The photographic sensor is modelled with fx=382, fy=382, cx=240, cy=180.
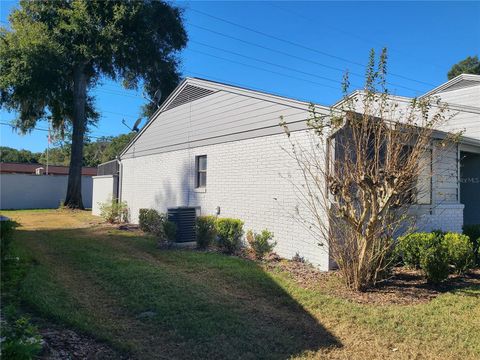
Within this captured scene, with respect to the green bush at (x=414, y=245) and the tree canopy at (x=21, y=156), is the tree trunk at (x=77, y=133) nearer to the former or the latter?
the green bush at (x=414, y=245)

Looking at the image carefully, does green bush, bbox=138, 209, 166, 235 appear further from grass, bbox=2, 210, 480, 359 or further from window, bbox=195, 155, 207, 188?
grass, bbox=2, 210, 480, 359

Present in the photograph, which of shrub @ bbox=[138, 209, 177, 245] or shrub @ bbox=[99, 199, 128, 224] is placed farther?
shrub @ bbox=[99, 199, 128, 224]

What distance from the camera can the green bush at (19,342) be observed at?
245 cm

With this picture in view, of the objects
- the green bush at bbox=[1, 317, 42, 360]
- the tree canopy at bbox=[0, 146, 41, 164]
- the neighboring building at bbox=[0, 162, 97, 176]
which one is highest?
the tree canopy at bbox=[0, 146, 41, 164]

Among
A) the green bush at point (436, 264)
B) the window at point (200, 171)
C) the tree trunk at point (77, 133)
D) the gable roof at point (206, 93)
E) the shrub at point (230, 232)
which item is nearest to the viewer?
the green bush at point (436, 264)

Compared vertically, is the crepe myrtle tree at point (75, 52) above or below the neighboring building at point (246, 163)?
above

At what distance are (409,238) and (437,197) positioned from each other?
122 inches

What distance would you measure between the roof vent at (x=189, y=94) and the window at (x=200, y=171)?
1905 millimetres

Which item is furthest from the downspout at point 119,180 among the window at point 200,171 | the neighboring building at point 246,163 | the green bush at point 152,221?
the window at point 200,171

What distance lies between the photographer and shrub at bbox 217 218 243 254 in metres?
8.86

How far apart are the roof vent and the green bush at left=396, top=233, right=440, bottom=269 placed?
22.1 feet

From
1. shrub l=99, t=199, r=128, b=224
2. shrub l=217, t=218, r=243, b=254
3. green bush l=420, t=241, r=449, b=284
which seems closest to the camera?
green bush l=420, t=241, r=449, b=284

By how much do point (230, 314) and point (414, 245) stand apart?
3.75 metres

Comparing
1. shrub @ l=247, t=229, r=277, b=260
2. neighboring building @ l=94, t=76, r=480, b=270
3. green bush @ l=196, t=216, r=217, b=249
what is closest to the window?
neighboring building @ l=94, t=76, r=480, b=270
